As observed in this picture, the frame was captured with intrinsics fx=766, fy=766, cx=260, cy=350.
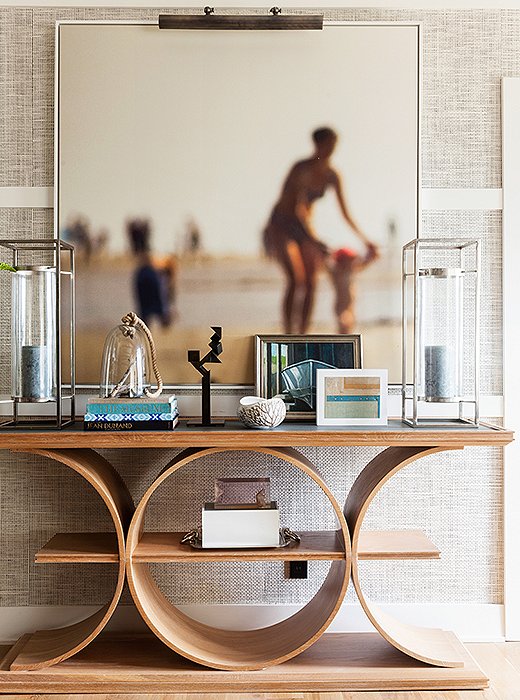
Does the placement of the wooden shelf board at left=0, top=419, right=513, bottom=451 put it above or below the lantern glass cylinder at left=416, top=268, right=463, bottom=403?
below

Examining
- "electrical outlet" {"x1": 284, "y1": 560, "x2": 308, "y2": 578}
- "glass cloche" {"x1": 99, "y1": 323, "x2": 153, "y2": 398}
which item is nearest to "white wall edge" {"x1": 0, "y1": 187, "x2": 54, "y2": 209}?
"glass cloche" {"x1": 99, "y1": 323, "x2": 153, "y2": 398}

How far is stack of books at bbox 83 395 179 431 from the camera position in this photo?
2447mm

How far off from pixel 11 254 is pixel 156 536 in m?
1.16

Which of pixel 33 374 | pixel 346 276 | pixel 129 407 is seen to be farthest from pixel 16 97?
pixel 346 276

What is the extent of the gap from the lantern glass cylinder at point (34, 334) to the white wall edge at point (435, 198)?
35 cm

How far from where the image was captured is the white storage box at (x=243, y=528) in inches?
Answer: 96.8

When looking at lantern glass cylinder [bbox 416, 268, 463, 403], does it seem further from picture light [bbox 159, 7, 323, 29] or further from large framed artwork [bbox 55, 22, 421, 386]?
picture light [bbox 159, 7, 323, 29]

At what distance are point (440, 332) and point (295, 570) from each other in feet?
3.34

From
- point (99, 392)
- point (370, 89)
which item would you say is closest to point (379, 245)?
point (370, 89)

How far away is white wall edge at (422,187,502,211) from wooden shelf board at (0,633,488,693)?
5.22 feet

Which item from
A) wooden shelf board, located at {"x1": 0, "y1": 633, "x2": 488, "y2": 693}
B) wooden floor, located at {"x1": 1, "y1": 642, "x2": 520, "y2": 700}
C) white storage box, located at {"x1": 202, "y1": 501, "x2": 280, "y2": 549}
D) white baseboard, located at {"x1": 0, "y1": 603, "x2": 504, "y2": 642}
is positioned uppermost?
white storage box, located at {"x1": 202, "y1": 501, "x2": 280, "y2": 549}

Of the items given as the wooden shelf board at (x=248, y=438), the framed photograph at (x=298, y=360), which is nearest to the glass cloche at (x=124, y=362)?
the wooden shelf board at (x=248, y=438)

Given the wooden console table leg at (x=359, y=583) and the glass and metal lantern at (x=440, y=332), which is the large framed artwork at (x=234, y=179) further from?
the wooden console table leg at (x=359, y=583)

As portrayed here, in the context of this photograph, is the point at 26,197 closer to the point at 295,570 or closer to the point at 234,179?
the point at 234,179
